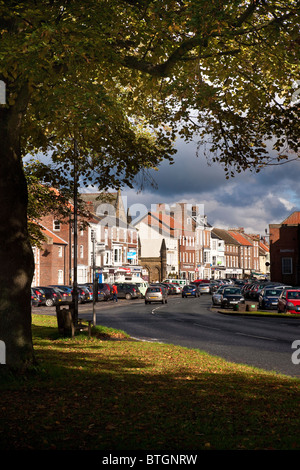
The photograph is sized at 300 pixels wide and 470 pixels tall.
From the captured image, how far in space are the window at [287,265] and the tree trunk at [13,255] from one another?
69797 millimetres

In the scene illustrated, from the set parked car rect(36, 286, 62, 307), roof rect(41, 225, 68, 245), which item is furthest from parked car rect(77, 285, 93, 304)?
roof rect(41, 225, 68, 245)

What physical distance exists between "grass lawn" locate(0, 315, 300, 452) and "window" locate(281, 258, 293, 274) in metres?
66.1

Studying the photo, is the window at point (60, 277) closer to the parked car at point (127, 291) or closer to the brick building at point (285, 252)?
the parked car at point (127, 291)

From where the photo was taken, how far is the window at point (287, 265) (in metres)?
76.3

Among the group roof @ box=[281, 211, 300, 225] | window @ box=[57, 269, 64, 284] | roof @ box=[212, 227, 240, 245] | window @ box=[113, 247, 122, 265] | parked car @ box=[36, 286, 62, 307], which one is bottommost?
parked car @ box=[36, 286, 62, 307]

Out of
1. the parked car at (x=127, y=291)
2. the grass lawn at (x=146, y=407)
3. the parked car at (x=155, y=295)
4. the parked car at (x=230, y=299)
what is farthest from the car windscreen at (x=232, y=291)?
the grass lawn at (x=146, y=407)

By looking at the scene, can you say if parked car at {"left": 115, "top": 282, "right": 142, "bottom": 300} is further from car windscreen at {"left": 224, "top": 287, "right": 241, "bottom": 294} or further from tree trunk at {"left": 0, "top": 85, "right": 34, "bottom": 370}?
tree trunk at {"left": 0, "top": 85, "right": 34, "bottom": 370}

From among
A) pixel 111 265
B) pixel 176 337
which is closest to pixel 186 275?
pixel 111 265

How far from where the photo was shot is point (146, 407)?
7.61 meters

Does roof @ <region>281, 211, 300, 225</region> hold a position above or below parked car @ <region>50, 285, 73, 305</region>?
above

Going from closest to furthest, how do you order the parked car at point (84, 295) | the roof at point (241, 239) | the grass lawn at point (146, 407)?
the grass lawn at point (146, 407) → the parked car at point (84, 295) → the roof at point (241, 239)

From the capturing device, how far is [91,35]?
9.13 meters

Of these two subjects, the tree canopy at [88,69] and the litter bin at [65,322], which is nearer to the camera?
the tree canopy at [88,69]

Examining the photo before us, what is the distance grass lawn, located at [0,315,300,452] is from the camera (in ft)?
19.6
